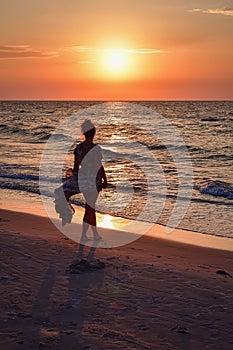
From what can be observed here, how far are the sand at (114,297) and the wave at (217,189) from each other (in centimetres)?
615

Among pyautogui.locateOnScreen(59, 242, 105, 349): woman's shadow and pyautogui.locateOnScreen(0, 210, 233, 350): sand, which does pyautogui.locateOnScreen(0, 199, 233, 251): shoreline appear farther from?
pyautogui.locateOnScreen(59, 242, 105, 349): woman's shadow

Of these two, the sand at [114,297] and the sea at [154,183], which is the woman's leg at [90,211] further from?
the sea at [154,183]

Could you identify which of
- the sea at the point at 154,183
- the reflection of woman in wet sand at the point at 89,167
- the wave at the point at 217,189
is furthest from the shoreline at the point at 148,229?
the wave at the point at 217,189

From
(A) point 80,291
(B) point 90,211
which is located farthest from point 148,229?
(A) point 80,291

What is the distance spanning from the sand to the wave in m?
6.15

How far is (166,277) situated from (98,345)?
85.3 inches

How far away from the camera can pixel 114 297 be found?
18.3ft

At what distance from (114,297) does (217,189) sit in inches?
386

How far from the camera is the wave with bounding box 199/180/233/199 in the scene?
14309 mm

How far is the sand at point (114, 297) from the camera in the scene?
181 inches

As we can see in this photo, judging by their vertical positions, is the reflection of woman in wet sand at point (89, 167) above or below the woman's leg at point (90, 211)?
above

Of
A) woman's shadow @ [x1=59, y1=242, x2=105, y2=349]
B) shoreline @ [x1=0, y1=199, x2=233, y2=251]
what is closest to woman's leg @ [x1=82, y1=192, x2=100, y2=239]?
woman's shadow @ [x1=59, y1=242, x2=105, y2=349]

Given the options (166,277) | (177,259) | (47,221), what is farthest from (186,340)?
(47,221)

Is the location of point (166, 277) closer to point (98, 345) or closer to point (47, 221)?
point (98, 345)
